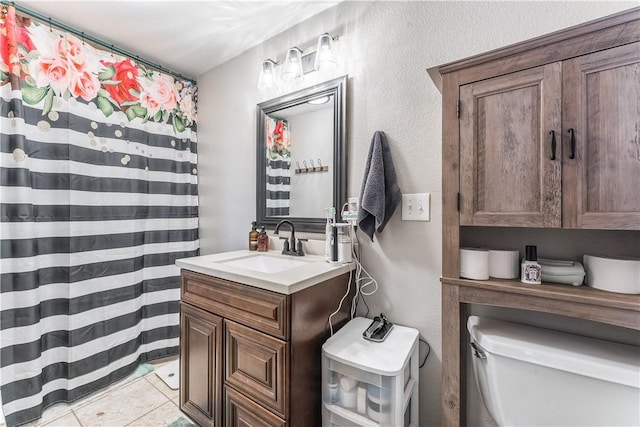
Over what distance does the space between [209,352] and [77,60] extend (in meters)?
1.92

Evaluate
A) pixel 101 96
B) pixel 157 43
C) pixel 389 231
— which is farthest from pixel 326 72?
pixel 101 96

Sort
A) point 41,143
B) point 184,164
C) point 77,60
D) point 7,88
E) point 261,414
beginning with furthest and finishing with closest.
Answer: point 184,164 < point 77,60 < point 41,143 < point 7,88 < point 261,414

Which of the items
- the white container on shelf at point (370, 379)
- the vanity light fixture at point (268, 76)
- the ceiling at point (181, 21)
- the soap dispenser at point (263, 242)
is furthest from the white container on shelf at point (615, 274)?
the vanity light fixture at point (268, 76)

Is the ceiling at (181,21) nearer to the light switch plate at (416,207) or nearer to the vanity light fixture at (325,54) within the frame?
the vanity light fixture at (325,54)

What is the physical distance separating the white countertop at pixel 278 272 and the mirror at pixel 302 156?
0.23 metres

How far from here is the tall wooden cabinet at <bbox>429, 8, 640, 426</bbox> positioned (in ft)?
2.27

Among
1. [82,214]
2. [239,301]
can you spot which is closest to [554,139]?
[239,301]

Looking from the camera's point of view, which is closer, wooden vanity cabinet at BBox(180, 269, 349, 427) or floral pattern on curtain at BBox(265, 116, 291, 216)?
wooden vanity cabinet at BBox(180, 269, 349, 427)

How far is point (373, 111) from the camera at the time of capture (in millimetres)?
1375

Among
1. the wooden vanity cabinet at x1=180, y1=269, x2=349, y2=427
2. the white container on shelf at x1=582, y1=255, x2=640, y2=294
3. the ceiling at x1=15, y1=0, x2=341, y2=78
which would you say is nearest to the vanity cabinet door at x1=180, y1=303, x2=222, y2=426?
the wooden vanity cabinet at x1=180, y1=269, x2=349, y2=427

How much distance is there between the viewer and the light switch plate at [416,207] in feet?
4.01

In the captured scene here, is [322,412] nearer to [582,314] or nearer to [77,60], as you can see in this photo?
[582,314]

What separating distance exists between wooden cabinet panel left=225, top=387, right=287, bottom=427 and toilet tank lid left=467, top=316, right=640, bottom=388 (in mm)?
813

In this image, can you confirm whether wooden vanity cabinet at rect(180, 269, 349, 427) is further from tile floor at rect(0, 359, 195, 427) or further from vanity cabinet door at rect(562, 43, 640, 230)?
vanity cabinet door at rect(562, 43, 640, 230)
